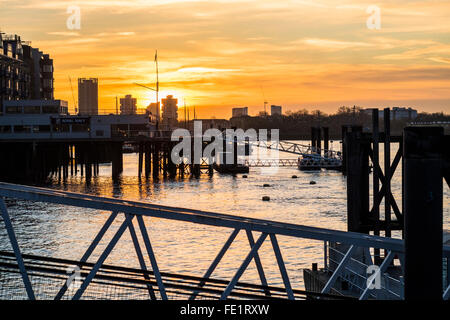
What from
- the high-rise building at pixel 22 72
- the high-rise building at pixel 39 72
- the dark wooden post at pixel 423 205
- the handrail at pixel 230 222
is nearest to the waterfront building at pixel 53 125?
the high-rise building at pixel 22 72

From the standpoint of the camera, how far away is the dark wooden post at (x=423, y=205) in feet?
37.6

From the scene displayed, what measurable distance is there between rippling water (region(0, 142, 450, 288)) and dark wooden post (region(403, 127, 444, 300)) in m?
24.2

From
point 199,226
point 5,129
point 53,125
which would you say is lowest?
point 199,226

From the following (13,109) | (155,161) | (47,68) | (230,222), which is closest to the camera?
(230,222)

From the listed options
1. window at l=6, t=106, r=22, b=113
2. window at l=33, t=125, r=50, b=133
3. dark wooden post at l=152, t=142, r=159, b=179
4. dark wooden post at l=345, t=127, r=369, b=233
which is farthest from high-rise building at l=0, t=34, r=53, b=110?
dark wooden post at l=345, t=127, r=369, b=233

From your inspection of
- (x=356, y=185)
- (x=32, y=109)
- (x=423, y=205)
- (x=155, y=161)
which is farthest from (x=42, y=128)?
(x=423, y=205)

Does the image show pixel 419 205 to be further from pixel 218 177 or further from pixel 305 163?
pixel 305 163

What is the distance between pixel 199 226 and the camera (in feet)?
183

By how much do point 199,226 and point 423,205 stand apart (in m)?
44.9

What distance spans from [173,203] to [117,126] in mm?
47397

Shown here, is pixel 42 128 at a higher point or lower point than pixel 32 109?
lower

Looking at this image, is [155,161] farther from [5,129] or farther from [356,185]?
[356,185]

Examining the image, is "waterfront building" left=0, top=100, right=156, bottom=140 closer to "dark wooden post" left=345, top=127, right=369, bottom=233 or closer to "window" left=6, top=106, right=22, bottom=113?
"window" left=6, top=106, right=22, bottom=113

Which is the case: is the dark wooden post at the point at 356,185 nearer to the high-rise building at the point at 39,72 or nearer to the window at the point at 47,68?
the high-rise building at the point at 39,72
